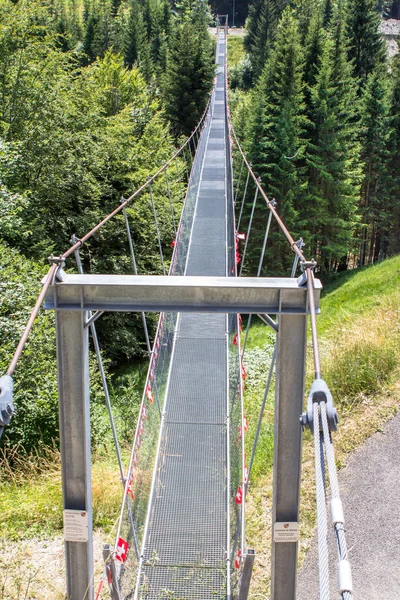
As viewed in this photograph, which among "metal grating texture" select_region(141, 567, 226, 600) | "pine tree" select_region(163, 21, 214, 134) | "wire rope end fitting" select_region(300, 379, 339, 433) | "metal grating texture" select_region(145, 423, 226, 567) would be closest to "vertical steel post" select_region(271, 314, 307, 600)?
"wire rope end fitting" select_region(300, 379, 339, 433)

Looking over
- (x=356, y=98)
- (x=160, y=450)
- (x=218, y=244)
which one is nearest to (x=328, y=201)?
(x=356, y=98)

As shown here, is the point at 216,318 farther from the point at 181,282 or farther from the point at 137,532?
the point at 181,282

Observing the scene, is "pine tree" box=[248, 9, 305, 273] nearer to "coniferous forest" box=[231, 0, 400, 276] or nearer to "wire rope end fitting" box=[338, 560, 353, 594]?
"coniferous forest" box=[231, 0, 400, 276]

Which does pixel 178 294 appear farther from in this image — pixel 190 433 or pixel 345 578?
pixel 190 433

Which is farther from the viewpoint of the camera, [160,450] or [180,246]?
[180,246]

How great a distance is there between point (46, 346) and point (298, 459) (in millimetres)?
5759

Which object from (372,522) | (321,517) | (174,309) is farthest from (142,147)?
(321,517)

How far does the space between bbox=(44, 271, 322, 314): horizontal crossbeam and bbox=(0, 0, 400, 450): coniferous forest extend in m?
4.60

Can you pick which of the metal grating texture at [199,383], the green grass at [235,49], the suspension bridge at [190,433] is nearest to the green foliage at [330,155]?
the suspension bridge at [190,433]

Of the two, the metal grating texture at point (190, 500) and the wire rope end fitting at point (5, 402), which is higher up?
the wire rope end fitting at point (5, 402)

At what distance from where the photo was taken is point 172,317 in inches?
269

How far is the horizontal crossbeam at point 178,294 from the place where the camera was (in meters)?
2.45

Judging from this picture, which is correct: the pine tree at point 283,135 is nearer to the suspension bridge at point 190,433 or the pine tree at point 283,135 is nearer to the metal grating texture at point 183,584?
the suspension bridge at point 190,433

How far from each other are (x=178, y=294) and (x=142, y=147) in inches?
568
